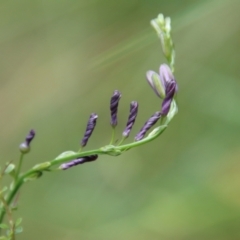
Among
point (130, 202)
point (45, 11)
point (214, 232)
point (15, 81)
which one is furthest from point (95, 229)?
point (45, 11)

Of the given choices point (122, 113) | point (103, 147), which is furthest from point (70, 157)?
point (122, 113)

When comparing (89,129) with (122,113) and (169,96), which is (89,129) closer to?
(169,96)

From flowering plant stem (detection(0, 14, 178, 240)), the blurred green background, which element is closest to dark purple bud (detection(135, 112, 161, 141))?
flowering plant stem (detection(0, 14, 178, 240))

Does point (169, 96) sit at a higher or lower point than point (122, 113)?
higher

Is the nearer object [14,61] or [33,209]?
[33,209]

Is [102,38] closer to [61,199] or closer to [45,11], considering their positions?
[45,11]

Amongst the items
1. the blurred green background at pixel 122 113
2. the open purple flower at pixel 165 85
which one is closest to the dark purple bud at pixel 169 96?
the open purple flower at pixel 165 85
